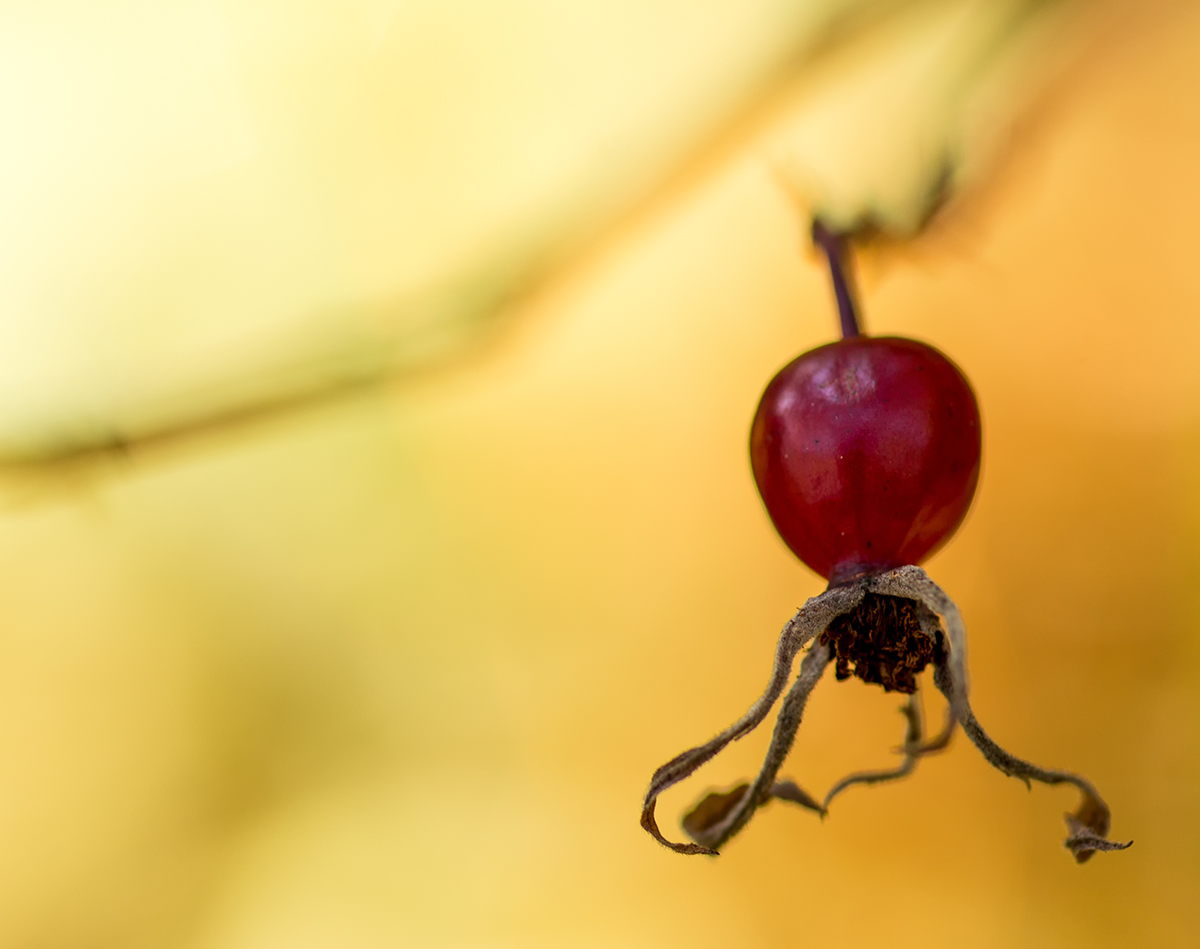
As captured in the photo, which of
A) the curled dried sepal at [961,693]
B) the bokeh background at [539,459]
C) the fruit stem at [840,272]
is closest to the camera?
the curled dried sepal at [961,693]

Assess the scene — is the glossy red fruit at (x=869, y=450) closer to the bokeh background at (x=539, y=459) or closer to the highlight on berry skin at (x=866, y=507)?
the highlight on berry skin at (x=866, y=507)

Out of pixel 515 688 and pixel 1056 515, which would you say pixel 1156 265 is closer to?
pixel 1056 515

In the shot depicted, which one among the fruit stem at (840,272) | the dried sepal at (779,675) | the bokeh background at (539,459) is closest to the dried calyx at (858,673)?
the dried sepal at (779,675)

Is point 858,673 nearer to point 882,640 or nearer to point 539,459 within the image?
point 882,640

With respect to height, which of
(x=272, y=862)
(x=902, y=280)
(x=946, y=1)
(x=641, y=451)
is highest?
(x=946, y=1)

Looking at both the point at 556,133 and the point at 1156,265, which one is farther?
the point at 556,133

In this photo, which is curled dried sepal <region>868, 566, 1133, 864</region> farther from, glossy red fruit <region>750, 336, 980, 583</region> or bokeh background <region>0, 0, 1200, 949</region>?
bokeh background <region>0, 0, 1200, 949</region>

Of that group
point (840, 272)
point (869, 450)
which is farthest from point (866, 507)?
point (840, 272)

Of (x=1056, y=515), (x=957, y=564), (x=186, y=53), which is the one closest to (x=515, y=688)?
(x=957, y=564)
